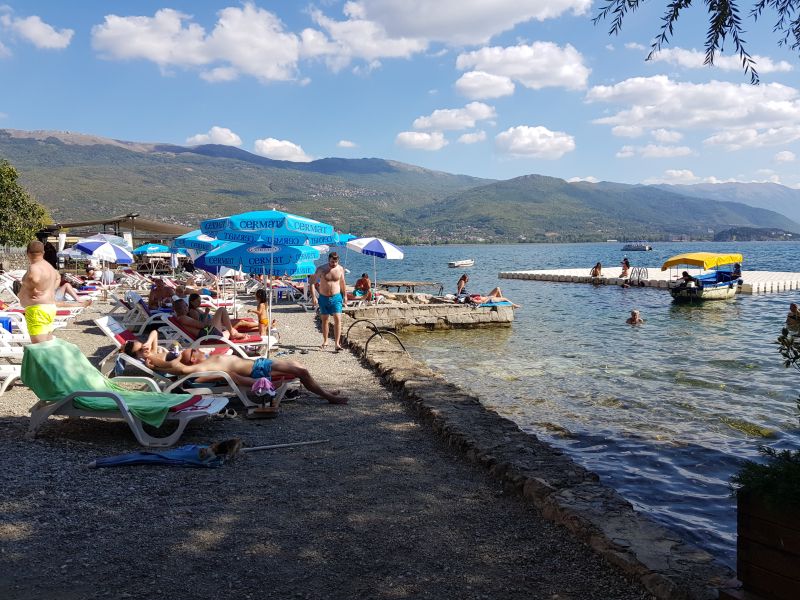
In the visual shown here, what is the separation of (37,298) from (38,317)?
217mm

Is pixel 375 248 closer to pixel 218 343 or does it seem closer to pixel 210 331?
pixel 210 331

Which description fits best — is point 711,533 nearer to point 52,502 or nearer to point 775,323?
point 52,502

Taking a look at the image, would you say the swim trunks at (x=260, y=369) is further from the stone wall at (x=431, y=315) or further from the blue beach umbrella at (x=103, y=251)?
the blue beach umbrella at (x=103, y=251)

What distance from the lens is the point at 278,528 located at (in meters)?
3.39

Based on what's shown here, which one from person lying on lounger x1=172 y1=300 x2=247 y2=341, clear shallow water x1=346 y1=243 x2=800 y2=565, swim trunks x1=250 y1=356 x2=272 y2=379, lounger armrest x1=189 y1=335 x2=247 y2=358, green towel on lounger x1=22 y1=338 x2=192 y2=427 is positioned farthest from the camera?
person lying on lounger x1=172 y1=300 x2=247 y2=341

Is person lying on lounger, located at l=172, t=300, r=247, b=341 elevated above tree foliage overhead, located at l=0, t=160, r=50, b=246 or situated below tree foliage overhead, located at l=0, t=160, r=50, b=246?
below

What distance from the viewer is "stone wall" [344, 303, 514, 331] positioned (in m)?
15.5

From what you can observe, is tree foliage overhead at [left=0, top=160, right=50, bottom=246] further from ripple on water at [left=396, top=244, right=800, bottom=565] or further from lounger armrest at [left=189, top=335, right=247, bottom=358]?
lounger armrest at [left=189, top=335, right=247, bottom=358]

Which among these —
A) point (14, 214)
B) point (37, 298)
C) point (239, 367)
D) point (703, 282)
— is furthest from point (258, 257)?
point (14, 214)

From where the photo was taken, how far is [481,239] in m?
191

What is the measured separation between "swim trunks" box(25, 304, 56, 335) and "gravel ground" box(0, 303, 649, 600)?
5.96 feet

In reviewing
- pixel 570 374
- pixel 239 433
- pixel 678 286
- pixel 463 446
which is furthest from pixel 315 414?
pixel 678 286

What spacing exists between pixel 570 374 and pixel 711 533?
5.93m

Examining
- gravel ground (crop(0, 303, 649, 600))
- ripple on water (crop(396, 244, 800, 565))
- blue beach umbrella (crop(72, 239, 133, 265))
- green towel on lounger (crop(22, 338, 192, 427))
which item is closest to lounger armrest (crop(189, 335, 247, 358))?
gravel ground (crop(0, 303, 649, 600))
